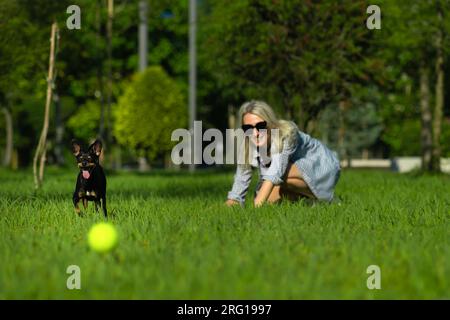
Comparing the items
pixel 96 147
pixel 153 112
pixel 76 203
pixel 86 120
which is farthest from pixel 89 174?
pixel 86 120

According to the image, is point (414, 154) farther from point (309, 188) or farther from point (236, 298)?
point (236, 298)

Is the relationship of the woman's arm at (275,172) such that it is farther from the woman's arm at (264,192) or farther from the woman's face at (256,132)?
the woman's face at (256,132)

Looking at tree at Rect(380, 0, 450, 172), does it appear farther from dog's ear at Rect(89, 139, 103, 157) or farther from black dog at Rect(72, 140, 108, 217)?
black dog at Rect(72, 140, 108, 217)

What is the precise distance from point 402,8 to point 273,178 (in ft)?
46.2

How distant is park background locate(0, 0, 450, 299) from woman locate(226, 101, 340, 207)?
40cm

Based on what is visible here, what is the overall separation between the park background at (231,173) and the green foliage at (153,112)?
76 millimetres

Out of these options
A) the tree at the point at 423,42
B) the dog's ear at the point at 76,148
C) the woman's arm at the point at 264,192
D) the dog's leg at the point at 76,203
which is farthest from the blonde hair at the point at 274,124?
the tree at the point at 423,42

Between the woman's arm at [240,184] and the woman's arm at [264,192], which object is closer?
the woman's arm at [264,192]

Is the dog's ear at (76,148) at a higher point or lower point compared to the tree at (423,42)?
lower

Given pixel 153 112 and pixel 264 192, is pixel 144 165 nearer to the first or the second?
pixel 153 112

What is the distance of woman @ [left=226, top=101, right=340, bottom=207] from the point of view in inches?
324

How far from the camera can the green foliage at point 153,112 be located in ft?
125

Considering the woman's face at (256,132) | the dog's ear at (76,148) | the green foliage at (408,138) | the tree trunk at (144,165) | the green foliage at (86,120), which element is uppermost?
the green foliage at (86,120)

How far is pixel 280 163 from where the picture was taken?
8.17 m
